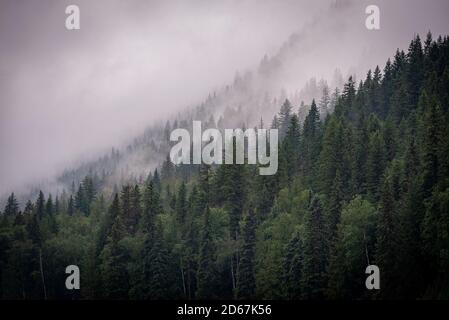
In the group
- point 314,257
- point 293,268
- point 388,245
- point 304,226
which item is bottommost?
point 293,268

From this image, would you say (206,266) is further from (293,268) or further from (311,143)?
(311,143)

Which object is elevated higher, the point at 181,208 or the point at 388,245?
the point at 181,208

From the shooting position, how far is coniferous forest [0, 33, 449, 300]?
75.5 metres

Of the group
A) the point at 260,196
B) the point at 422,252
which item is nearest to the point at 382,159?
the point at 260,196

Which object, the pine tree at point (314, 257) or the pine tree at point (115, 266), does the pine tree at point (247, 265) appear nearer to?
the pine tree at point (314, 257)

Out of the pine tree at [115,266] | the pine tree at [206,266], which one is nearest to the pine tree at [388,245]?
the pine tree at [206,266]

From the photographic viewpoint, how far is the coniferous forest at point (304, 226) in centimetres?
7550

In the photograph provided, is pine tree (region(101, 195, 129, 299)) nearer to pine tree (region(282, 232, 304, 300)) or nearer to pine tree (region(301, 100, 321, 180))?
pine tree (region(282, 232, 304, 300))

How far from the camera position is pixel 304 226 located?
287ft

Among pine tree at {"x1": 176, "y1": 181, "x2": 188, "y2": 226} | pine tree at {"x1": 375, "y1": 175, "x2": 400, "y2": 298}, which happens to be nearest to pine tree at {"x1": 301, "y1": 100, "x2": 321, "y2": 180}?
pine tree at {"x1": 176, "y1": 181, "x2": 188, "y2": 226}

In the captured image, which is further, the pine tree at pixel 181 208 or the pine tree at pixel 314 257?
the pine tree at pixel 181 208

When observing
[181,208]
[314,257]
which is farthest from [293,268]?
[181,208]

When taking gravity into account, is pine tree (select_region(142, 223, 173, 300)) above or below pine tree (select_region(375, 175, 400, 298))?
below

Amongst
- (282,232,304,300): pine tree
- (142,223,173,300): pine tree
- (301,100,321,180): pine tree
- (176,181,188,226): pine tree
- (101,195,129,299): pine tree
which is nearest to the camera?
(282,232,304,300): pine tree
